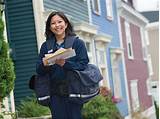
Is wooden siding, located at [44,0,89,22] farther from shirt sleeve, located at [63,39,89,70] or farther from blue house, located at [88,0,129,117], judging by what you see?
shirt sleeve, located at [63,39,89,70]

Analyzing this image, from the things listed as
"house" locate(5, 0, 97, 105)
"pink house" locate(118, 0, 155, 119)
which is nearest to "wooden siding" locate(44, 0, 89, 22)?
"house" locate(5, 0, 97, 105)

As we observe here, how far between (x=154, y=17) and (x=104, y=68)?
27.7 metres

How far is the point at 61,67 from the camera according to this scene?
13.0 ft

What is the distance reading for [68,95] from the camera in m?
3.99

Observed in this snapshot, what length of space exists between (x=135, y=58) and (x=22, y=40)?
1331cm

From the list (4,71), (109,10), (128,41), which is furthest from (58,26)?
(128,41)

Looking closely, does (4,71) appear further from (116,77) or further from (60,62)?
(116,77)

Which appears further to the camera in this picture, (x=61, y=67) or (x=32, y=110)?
(x=32, y=110)

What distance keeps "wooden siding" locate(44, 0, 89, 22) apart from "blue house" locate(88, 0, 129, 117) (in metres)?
0.50

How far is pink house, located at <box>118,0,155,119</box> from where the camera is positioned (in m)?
21.8

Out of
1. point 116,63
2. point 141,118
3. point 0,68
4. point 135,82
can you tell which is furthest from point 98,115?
point 135,82

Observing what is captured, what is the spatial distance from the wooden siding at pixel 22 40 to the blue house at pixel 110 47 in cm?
429

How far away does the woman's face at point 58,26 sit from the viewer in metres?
4.12

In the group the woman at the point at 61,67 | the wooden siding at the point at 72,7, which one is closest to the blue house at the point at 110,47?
the wooden siding at the point at 72,7
